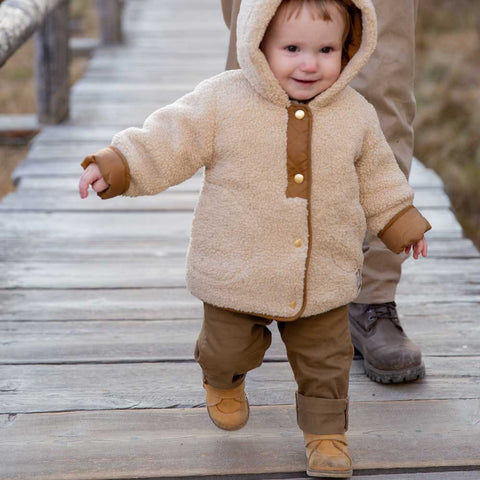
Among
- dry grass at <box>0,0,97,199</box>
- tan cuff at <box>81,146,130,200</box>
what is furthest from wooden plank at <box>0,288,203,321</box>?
dry grass at <box>0,0,97,199</box>

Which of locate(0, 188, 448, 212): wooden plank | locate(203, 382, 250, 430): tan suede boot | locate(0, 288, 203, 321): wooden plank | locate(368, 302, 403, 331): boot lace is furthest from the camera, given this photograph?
locate(0, 188, 448, 212): wooden plank

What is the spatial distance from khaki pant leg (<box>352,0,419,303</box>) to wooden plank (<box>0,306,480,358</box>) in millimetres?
235

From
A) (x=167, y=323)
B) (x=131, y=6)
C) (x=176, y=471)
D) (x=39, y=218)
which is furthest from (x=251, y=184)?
(x=131, y=6)

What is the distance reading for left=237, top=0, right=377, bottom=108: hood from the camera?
5.10ft

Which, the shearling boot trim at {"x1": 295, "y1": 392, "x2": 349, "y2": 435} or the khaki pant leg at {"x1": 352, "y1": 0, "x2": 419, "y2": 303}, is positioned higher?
the khaki pant leg at {"x1": 352, "y1": 0, "x2": 419, "y2": 303}

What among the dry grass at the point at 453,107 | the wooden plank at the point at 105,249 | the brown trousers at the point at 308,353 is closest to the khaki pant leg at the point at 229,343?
the brown trousers at the point at 308,353

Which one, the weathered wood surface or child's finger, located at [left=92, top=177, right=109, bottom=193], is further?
the weathered wood surface

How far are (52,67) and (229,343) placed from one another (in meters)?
3.22

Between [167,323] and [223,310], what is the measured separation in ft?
2.33

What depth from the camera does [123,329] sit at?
7.86 ft

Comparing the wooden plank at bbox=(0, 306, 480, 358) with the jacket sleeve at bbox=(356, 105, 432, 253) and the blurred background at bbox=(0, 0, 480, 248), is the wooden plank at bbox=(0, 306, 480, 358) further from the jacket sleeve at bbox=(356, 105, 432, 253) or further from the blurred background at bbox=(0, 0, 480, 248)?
the blurred background at bbox=(0, 0, 480, 248)

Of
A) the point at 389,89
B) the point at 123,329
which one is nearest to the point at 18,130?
the point at 123,329

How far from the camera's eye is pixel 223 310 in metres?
1.76

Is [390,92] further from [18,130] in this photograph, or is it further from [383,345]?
[18,130]
